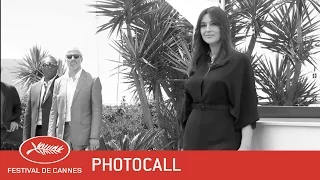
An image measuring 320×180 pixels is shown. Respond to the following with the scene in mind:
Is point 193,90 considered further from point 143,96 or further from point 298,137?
point 143,96

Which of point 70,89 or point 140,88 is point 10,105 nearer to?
point 70,89

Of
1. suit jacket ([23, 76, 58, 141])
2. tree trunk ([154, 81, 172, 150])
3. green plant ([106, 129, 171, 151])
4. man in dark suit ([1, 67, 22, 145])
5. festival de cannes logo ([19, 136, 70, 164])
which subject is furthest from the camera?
tree trunk ([154, 81, 172, 150])

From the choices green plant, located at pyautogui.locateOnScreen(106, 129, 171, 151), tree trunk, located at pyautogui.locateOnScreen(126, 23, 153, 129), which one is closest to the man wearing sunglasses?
green plant, located at pyautogui.locateOnScreen(106, 129, 171, 151)

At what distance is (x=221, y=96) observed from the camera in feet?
5.09

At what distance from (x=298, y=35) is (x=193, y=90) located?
510 centimetres

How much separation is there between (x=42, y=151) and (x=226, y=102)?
2.62ft

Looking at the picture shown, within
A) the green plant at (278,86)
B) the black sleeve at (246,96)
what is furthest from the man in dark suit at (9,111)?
the green plant at (278,86)

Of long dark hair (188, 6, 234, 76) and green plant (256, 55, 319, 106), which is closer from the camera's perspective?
long dark hair (188, 6, 234, 76)

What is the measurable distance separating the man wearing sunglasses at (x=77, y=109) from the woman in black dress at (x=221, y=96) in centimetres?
107

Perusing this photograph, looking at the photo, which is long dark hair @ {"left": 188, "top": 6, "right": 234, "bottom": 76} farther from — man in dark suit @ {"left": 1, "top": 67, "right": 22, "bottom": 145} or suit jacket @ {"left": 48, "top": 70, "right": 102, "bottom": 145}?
suit jacket @ {"left": 48, "top": 70, "right": 102, "bottom": 145}

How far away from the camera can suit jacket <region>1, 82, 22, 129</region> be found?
2064 millimetres

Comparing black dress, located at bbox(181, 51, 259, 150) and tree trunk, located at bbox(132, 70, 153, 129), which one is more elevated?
black dress, located at bbox(181, 51, 259, 150)

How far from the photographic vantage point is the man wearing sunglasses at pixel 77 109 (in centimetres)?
256

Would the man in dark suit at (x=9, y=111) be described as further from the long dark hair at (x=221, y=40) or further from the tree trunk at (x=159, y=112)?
the tree trunk at (x=159, y=112)
